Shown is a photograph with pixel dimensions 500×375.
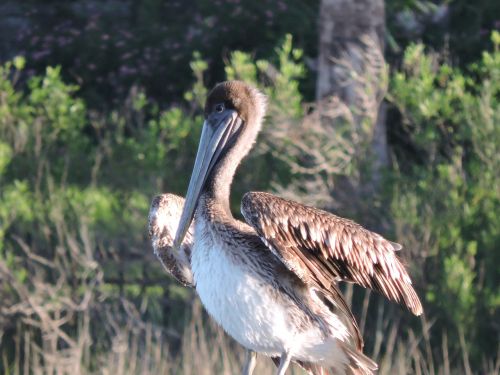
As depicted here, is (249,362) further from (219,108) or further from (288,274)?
(219,108)

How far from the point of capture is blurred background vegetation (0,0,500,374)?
9.06 m

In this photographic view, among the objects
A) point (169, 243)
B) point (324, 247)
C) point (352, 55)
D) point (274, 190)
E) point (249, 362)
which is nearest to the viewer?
point (324, 247)

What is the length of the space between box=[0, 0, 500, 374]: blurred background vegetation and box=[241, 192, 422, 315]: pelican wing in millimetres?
2372

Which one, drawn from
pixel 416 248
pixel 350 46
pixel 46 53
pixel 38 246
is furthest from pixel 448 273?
pixel 46 53

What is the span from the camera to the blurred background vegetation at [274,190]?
9.06 meters

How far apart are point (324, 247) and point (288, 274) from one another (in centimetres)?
24

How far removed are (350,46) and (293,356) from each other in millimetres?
4859

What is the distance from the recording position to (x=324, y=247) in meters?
5.37

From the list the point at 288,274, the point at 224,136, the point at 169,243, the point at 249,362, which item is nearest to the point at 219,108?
the point at 224,136

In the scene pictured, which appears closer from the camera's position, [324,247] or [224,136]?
[324,247]

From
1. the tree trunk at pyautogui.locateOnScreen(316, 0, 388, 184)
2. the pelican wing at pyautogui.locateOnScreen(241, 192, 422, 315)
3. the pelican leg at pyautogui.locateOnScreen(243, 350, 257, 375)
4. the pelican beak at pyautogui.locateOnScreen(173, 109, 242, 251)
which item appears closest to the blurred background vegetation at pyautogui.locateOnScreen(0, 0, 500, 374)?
the tree trunk at pyautogui.locateOnScreen(316, 0, 388, 184)

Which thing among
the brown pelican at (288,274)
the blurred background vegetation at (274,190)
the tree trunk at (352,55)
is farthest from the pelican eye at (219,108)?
the tree trunk at (352,55)

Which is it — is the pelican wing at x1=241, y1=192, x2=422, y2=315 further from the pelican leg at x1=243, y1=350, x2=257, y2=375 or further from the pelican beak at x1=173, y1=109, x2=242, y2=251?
the pelican leg at x1=243, y1=350, x2=257, y2=375

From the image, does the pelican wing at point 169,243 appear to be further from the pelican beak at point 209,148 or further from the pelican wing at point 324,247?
the pelican wing at point 324,247
